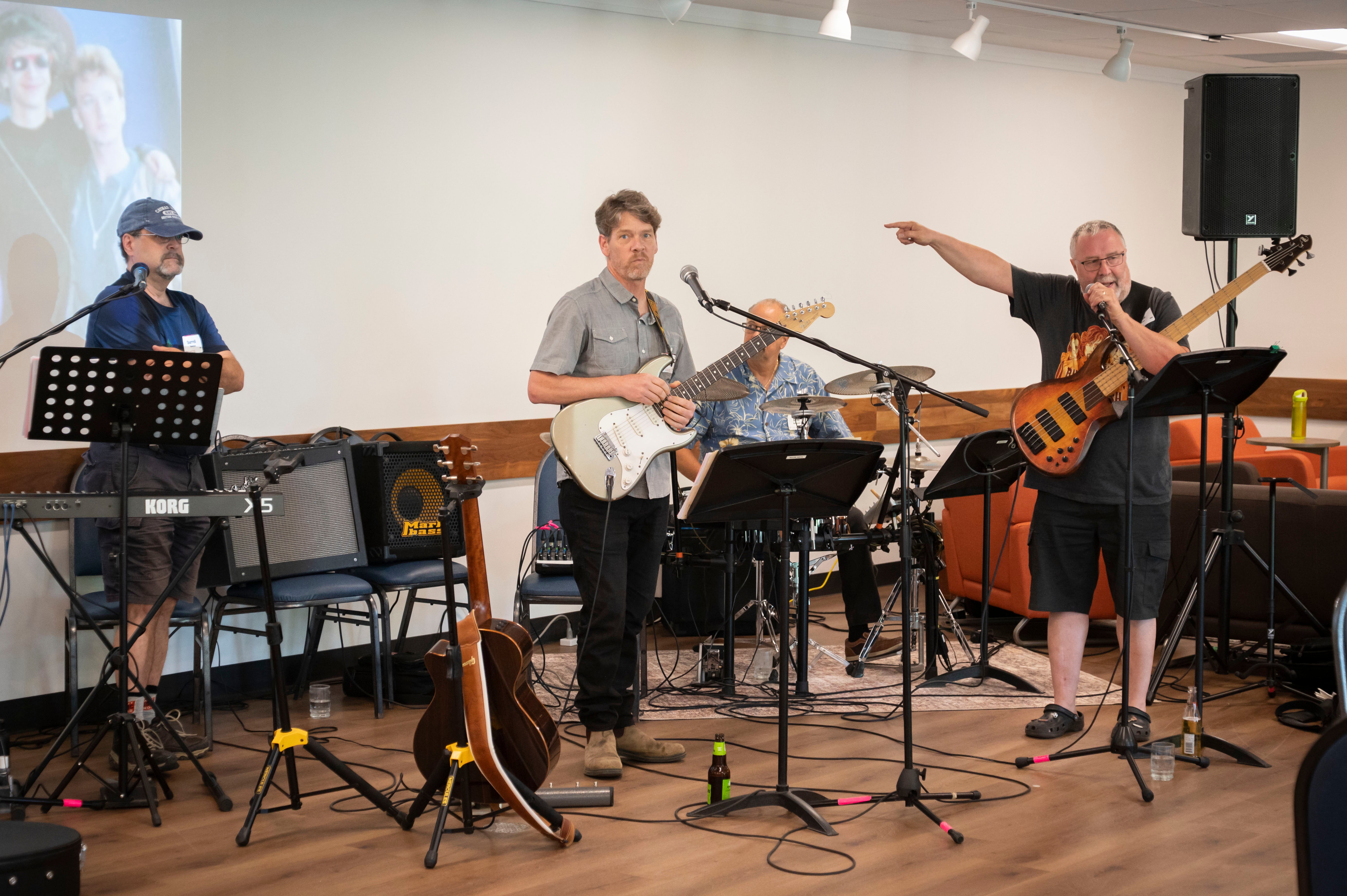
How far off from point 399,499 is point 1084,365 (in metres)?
2.67

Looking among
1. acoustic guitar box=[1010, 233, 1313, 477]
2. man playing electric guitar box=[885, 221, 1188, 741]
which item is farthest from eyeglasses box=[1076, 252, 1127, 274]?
acoustic guitar box=[1010, 233, 1313, 477]

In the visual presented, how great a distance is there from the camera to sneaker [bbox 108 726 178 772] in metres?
3.87

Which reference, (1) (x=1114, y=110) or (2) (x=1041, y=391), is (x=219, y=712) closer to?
(2) (x=1041, y=391)

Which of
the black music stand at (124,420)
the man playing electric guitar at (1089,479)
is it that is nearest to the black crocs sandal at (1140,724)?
the man playing electric guitar at (1089,479)

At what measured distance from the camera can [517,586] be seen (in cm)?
566

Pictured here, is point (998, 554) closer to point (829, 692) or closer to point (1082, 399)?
point (829, 692)

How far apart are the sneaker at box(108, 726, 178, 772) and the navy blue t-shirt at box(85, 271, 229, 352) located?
3.99 feet

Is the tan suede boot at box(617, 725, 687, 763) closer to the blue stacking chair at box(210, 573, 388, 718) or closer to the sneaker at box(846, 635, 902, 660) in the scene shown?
the blue stacking chair at box(210, 573, 388, 718)

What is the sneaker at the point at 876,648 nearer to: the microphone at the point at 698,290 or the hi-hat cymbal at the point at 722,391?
the hi-hat cymbal at the point at 722,391

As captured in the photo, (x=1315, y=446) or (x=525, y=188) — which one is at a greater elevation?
(x=525, y=188)

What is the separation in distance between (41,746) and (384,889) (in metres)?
2.03

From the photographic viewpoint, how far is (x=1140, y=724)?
412cm

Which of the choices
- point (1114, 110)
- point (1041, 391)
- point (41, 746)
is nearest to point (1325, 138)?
point (1114, 110)

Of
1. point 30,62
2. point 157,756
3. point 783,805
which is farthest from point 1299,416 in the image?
point 30,62
